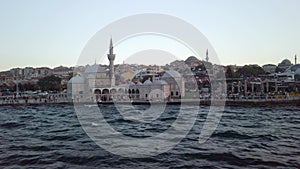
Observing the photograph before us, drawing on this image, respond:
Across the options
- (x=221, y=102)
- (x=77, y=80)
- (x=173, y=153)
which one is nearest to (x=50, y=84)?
(x=77, y=80)

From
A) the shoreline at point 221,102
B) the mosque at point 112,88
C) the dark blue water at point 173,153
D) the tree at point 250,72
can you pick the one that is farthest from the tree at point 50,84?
the dark blue water at point 173,153

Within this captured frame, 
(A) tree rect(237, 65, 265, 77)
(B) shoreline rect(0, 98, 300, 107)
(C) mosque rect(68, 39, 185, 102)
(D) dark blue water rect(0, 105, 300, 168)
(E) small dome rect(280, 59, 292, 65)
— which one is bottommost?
(D) dark blue water rect(0, 105, 300, 168)

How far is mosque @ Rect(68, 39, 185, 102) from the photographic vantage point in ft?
140

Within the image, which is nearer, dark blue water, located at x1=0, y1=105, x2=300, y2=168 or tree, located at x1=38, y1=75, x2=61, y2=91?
dark blue water, located at x1=0, y1=105, x2=300, y2=168

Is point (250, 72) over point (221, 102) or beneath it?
over

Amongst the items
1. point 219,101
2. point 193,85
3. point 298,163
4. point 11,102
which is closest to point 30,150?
point 298,163

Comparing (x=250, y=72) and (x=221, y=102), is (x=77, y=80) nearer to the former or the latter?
(x=221, y=102)

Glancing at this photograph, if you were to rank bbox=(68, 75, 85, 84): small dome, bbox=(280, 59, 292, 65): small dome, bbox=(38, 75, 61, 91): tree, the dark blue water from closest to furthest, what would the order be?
the dark blue water → bbox=(68, 75, 85, 84): small dome → bbox=(38, 75, 61, 91): tree → bbox=(280, 59, 292, 65): small dome

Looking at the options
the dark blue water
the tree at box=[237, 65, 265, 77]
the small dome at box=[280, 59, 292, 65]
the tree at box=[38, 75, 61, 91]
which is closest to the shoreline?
the dark blue water

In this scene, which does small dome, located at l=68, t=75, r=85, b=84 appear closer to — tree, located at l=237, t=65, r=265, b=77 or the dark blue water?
tree, located at l=237, t=65, r=265, b=77

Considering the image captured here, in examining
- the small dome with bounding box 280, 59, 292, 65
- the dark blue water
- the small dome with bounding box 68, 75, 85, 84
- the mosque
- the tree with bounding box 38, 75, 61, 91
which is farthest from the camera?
the small dome with bounding box 280, 59, 292, 65

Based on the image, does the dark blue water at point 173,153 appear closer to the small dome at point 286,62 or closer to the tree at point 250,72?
the tree at point 250,72

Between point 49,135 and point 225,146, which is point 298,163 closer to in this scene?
point 225,146

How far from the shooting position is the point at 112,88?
46531 millimetres
